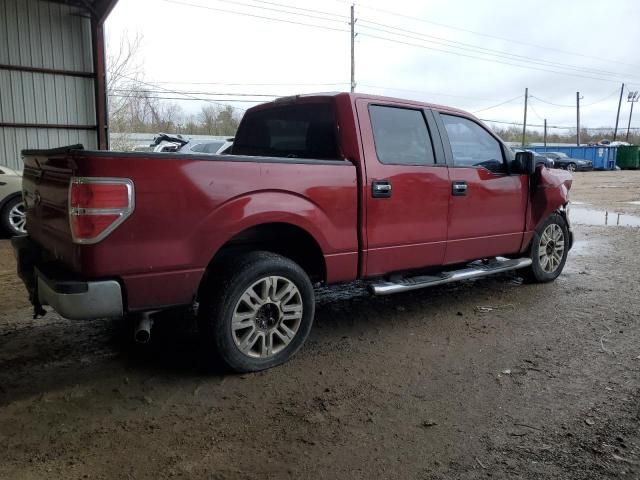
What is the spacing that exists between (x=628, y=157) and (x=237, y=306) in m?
49.3

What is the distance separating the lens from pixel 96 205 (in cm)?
291

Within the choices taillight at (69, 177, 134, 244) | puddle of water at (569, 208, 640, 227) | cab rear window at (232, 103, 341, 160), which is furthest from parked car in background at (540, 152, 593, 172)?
taillight at (69, 177, 134, 244)

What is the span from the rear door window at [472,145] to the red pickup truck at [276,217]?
17 mm

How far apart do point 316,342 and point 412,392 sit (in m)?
1.11

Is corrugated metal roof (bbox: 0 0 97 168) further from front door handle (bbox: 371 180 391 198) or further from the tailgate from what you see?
front door handle (bbox: 371 180 391 198)

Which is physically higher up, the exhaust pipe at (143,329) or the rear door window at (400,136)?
the rear door window at (400,136)

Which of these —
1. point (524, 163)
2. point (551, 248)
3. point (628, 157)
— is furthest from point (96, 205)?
point (628, 157)

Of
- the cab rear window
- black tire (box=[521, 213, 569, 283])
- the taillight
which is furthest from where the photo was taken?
black tire (box=[521, 213, 569, 283])

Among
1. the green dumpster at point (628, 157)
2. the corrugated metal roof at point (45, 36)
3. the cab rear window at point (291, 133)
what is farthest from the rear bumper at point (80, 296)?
the green dumpster at point (628, 157)

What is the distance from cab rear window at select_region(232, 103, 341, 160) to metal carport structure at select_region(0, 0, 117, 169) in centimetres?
724

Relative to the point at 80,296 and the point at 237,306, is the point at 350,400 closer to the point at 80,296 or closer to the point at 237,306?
the point at 237,306

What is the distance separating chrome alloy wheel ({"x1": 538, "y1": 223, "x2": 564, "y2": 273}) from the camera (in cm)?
589

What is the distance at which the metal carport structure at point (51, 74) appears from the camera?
10406 millimetres

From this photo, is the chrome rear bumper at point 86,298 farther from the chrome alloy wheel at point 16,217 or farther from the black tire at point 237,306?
the chrome alloy wheel at point 16,217
